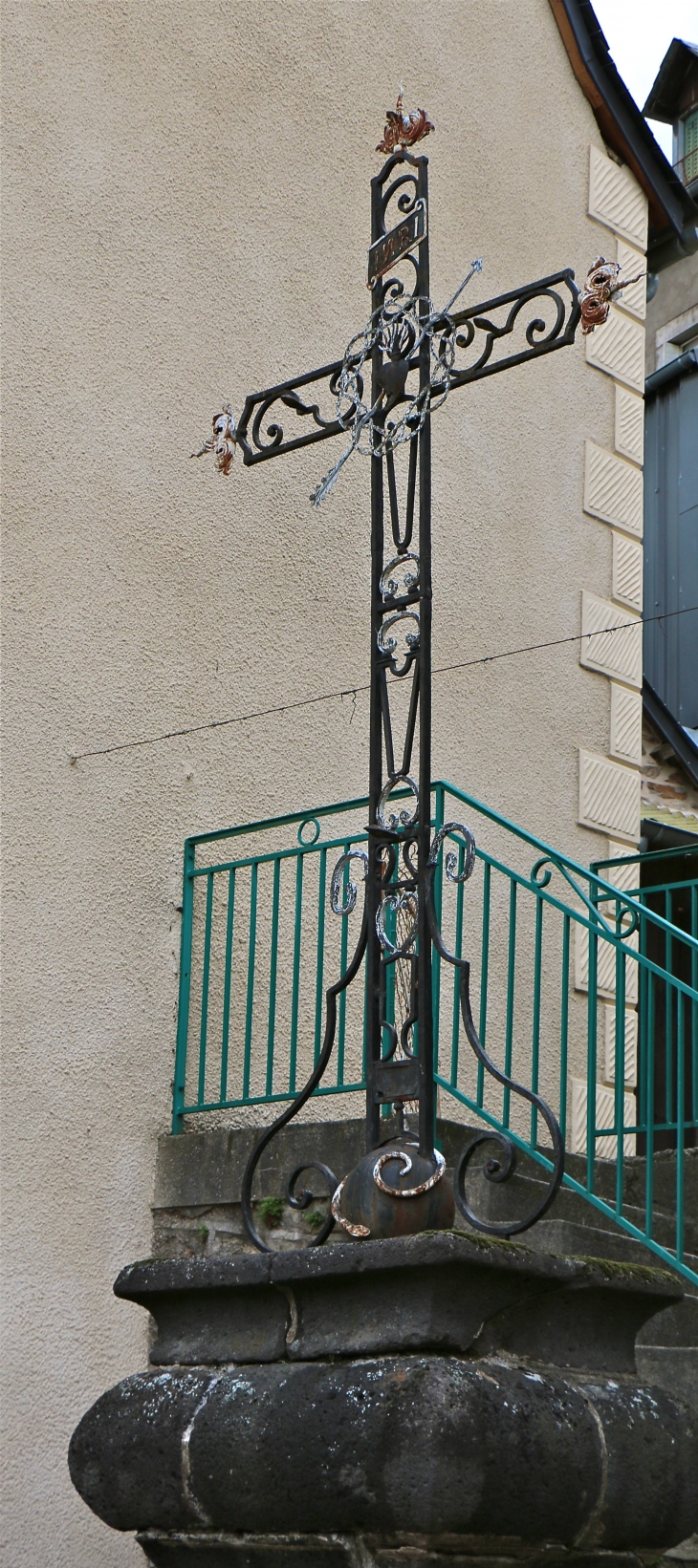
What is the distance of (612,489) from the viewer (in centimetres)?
766

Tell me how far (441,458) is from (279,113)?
4.80ft

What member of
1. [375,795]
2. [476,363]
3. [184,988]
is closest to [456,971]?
[375,795]

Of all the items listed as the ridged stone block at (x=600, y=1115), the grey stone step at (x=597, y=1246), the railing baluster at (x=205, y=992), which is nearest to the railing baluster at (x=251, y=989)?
the railing baluster at (x=205, y=992)

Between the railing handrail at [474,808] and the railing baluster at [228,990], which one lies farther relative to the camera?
the railing baluster at [228,990]

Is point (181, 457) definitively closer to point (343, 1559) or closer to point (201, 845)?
point (201, 845)

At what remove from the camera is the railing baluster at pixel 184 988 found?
531 cm

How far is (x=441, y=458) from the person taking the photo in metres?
6.95

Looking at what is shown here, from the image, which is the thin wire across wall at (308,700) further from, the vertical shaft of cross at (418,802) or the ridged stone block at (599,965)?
the vertical shaft of cross at (418,802)

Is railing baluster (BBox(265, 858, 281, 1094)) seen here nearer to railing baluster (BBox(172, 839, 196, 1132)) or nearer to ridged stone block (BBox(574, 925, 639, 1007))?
railing baluster (BBox(172, 839, 196, 1132))

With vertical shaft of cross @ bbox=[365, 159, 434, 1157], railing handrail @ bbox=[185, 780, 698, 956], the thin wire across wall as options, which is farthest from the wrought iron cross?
the thin wire across wall

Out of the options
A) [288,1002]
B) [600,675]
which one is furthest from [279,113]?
[288,1002]

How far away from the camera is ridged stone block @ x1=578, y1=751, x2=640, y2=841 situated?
7.12 m

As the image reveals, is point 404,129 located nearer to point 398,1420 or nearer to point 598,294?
point 598,294

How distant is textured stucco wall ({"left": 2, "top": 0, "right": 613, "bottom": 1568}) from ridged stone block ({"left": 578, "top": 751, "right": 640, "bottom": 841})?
8 cm
